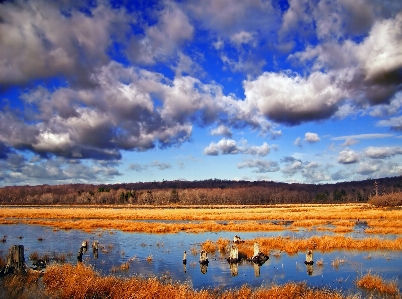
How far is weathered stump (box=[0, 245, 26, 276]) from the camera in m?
16.3

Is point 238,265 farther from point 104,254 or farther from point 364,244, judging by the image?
point 364,244

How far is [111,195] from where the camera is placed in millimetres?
181125

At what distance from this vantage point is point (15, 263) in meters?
16.6

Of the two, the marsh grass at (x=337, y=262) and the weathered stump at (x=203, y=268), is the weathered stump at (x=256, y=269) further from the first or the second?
the marsh grass at (x=337, y=262)

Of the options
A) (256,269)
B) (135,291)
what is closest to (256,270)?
(256,269)

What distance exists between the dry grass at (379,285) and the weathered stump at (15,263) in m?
16.8

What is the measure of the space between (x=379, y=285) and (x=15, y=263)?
17.7 meters

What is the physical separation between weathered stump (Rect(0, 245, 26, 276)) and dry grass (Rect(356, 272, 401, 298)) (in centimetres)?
1676

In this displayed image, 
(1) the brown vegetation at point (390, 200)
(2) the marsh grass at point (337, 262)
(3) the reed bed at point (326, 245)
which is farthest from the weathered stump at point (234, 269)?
(1) the brown vegetation at point (390, 200)

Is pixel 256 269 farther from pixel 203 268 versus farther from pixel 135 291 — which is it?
pixel 135 291

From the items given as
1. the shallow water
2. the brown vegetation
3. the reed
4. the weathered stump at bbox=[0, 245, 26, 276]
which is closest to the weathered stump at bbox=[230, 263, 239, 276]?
the shallow water

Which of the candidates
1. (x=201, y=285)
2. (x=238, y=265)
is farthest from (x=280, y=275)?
(x=201, y=285)

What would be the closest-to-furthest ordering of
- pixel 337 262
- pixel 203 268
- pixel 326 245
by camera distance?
pixel 203 268, pixel 337 262, pixel 326 245

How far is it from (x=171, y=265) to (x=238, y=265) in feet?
14.2
